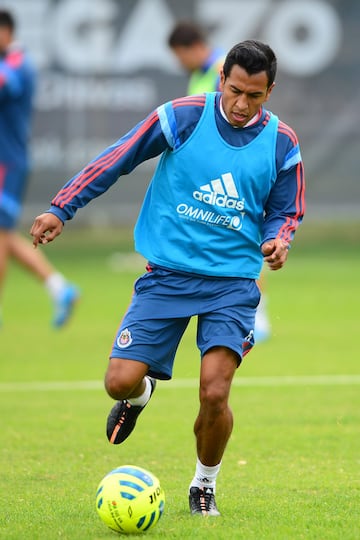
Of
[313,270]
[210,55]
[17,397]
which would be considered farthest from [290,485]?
[313,270]

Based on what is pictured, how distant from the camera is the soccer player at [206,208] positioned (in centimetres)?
527

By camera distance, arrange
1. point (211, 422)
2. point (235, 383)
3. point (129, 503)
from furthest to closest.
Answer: point (235, 383) < point (211, 422) < point (129, 503)

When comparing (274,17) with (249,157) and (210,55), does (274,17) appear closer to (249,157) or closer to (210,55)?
(210,55)

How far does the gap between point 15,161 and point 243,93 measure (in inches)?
259

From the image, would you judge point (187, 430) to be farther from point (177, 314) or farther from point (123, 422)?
point (177, 314)

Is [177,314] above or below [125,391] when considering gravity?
above

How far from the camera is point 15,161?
37.7 ft

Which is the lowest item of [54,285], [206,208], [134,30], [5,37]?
[206,208]

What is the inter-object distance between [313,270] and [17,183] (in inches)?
253

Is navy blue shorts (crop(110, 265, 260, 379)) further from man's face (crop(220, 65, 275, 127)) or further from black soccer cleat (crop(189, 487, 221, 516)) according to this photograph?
man's face (crop(220, 65, 275, 127))

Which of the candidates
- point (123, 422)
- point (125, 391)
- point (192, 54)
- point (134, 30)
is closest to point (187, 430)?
point (123, 422)

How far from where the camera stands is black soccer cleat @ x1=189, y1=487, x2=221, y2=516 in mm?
5125

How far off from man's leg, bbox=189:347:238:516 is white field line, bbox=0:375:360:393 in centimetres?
356

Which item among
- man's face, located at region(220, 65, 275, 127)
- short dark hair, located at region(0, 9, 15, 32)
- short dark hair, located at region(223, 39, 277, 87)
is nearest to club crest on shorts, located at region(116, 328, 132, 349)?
man's face, located at region(220, 65, 275, 127)
